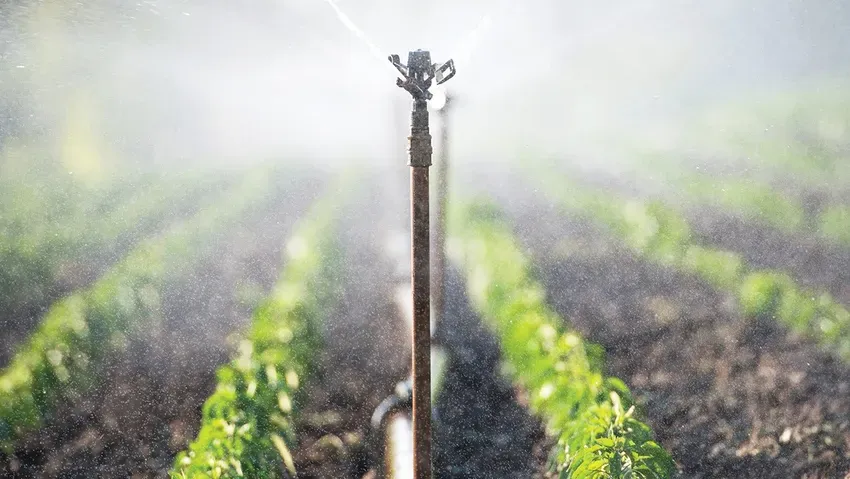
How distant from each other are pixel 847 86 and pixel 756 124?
0.81 m

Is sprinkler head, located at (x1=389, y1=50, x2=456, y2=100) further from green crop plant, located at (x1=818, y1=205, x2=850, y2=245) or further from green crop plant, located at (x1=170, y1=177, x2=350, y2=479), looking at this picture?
green crop plant, located at (x1=818, y1=205, x2=850, y2=245)

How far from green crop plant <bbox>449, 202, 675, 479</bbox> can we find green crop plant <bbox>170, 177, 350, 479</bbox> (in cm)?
114

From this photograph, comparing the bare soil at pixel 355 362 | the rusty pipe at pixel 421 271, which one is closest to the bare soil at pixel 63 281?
the bare soil at pixel 355 362

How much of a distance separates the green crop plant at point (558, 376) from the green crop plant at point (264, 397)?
1.14 metres

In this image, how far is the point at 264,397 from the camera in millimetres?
2961

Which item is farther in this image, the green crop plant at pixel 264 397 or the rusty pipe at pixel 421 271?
the green crop plant at pixel 264 397

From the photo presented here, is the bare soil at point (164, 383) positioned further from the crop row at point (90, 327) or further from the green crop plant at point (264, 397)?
the green crop plant at point (264, 397)

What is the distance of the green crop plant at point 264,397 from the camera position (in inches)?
104

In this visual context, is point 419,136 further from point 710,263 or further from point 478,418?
point 710,263

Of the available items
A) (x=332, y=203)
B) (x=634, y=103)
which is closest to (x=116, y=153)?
(x=332, y=203)

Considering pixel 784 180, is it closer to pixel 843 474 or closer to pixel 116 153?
pixel 843 474

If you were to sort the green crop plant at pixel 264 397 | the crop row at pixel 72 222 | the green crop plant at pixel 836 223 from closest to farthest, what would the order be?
the green crop plant at pixel 264 397
the crop row at pixel 72 222
the green crop plant at pixel 836 223

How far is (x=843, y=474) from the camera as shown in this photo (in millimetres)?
3535

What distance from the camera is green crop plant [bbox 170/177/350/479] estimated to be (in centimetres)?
263
